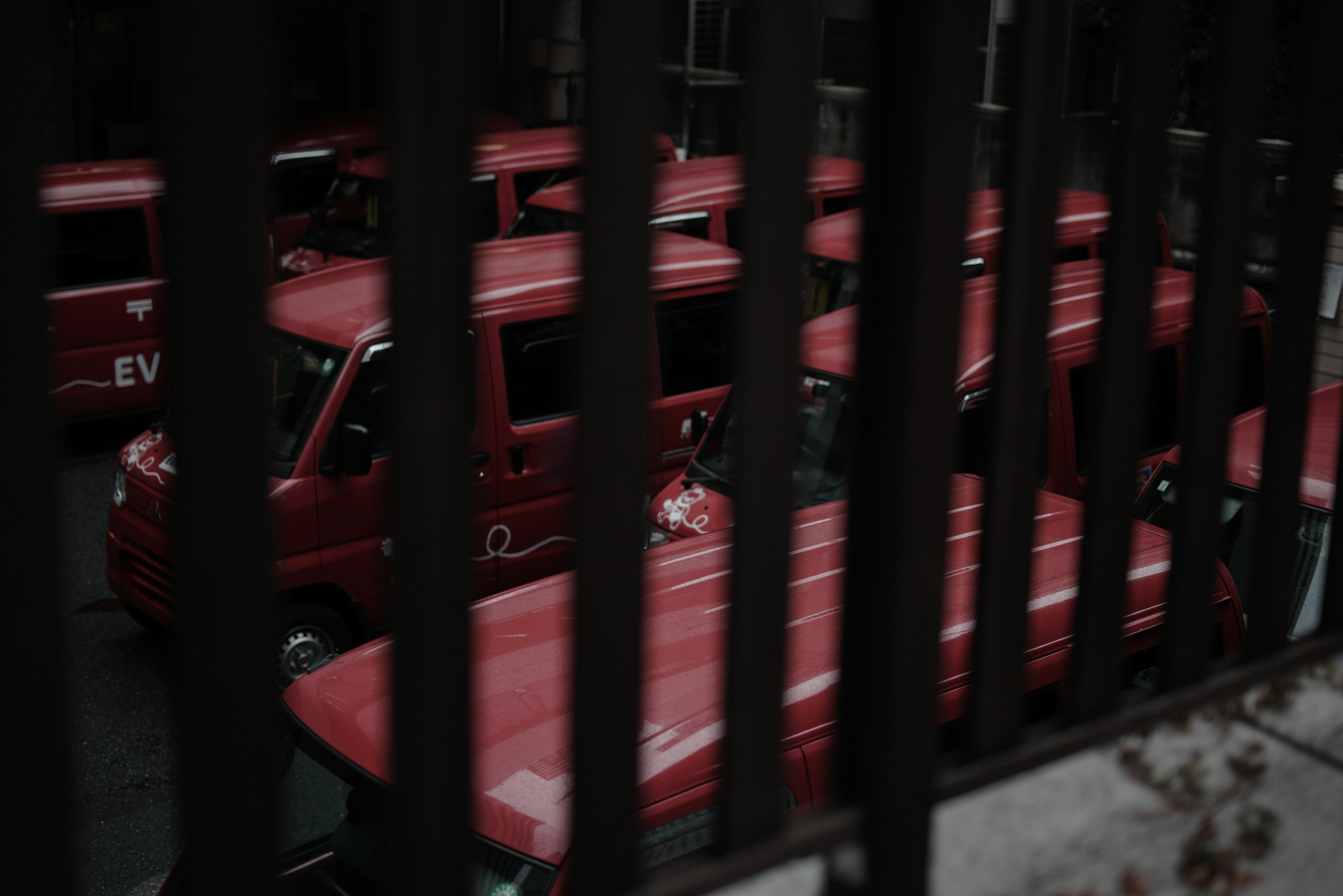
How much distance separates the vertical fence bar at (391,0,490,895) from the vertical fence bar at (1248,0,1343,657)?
3.27ft

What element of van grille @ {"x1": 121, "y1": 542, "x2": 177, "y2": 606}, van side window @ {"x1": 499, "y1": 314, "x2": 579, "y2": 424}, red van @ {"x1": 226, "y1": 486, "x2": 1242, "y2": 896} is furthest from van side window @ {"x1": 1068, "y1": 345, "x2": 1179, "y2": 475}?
van grille @ {"x1": 121, "y1": 542, "x2": 177, "y2": 606}

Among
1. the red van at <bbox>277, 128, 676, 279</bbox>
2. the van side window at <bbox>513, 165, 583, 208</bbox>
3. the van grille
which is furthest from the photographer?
the van side window at <bbox>513, 165, 583, 208</bbox>

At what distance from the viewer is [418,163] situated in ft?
2.83

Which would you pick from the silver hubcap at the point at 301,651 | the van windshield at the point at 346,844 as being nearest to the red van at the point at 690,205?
the silver hubcap at the point at 301,651

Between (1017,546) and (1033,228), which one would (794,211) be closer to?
(1033,228)

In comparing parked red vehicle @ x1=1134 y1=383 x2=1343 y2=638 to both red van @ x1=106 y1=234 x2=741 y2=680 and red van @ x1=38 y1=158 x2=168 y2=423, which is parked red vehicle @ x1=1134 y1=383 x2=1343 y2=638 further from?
red van @ x1=38 y1=158 x2=168 y2=423

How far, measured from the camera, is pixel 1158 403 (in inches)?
239

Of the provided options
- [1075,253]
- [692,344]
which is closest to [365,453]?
[692,344]

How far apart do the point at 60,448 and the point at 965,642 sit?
2633mm

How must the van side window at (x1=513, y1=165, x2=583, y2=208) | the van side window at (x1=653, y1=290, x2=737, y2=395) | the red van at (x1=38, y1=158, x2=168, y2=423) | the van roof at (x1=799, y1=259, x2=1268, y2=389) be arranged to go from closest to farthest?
the van roof at (x1=799, y1=259, x2=1268, y2=389), the van side window at (x1=653, y1=290, x2=737, y2=395), the red van at (x1=38, y1=158, x2=168, y2=423), the van side window at (x1=513, y1=165, x2=583, y2=208)

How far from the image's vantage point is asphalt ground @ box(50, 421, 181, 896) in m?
4.47

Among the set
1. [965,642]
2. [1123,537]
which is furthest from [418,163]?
[965,642]

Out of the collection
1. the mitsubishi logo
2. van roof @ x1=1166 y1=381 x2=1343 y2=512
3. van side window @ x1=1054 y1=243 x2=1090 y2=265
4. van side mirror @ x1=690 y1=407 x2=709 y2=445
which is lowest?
van side mirror @ x1=690 y1=407 x2=709 y2=445

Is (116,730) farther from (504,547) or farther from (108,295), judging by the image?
(108,295)
